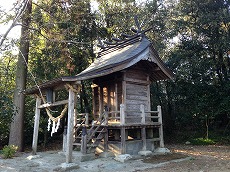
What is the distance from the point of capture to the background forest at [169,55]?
51.9 ft

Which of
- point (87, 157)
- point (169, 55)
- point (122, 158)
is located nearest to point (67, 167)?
point (87, 157)

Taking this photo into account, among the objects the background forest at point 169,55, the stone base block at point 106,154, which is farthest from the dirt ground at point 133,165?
the background forest at point 169,55

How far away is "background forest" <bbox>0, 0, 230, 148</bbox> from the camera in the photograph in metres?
15.8

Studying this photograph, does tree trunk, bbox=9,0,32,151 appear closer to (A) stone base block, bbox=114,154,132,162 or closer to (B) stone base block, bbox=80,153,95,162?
(B) stone base block, bbox=80,153,95,162

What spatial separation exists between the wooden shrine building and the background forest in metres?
4.56

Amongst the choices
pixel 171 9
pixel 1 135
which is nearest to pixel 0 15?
pixel 1 135

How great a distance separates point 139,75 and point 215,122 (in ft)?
34.6

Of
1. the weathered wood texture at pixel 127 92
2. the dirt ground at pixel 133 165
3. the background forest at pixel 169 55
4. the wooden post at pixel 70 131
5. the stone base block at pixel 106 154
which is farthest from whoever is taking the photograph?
the background forest at pixel 169 55

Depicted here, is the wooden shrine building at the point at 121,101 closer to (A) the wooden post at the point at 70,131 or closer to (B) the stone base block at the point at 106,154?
(A) the wooden post at the point at 70,131

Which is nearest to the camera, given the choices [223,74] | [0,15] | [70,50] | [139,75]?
[0,15]

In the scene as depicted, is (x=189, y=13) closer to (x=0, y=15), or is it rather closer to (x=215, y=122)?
(x=215, y=122)

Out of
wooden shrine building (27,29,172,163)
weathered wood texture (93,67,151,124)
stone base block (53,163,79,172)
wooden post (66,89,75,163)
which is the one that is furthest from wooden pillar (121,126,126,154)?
wooden post (66,89,75,163)

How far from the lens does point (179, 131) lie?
62.8 feet

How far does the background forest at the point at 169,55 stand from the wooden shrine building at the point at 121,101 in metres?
4.56
